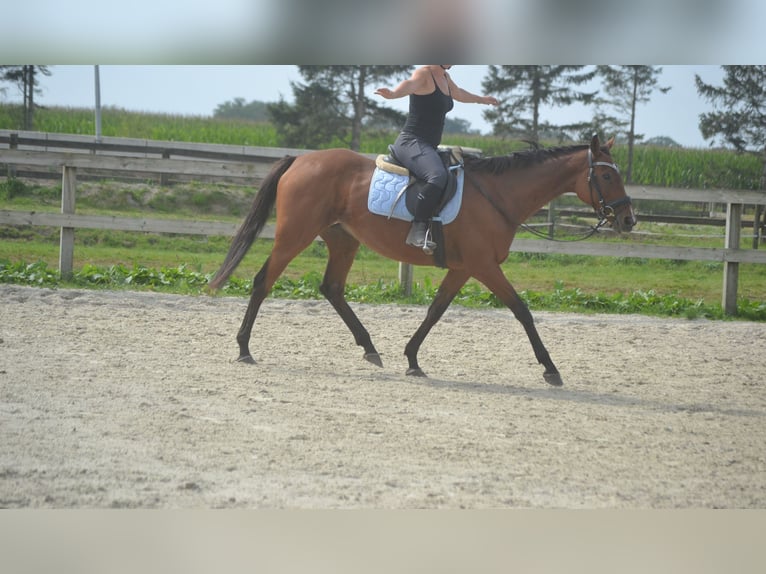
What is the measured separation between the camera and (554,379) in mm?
5926

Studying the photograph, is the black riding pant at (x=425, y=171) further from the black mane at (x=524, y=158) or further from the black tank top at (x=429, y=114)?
the black mane at (x=524, y=158)

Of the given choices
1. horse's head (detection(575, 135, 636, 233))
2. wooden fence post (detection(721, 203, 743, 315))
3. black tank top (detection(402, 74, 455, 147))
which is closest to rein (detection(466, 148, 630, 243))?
horse's head (detection(575, 135, 636, 233))

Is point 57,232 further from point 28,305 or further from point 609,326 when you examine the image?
point 609,326

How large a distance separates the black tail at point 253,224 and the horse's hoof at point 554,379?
250cm

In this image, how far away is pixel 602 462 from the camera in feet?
12.7

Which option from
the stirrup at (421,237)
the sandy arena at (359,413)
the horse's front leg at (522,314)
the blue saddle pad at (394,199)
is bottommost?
the sandy arena at (359,413)

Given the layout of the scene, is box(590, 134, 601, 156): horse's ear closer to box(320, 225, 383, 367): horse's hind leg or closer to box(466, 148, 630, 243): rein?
box(466, 148, 630, 243): rein

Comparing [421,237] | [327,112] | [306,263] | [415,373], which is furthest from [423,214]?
[327,112]

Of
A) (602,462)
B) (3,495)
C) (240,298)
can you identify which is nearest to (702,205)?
(240,298)

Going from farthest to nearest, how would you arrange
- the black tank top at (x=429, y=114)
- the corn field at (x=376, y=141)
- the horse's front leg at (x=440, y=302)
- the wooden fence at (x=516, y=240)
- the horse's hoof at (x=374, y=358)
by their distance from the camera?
the corn field at (x=376, y=141)
the wooden fence at (x=516, y=240)
the horse's hoof at (x=374, y=358)
the horse's front leg at (x=440, y=302)
the black tank top at (x=429, y=114)

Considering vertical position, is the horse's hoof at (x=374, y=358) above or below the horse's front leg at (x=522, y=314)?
below

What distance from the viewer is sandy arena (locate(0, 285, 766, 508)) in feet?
10.9

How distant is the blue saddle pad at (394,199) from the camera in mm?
6004

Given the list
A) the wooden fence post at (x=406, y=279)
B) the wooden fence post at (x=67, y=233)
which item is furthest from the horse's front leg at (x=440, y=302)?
the wooden fence post at (x=67, y=233)
